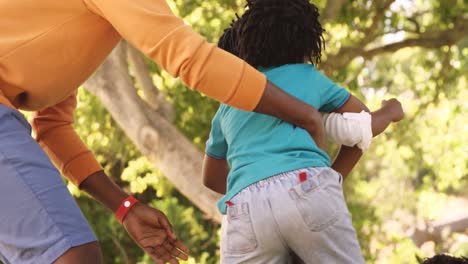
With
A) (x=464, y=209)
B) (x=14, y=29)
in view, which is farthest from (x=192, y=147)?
(x=464, y=209)

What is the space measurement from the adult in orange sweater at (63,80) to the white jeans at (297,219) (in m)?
0.17

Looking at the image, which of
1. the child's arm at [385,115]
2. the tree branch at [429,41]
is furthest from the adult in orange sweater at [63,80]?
the tree branch at [429,41]

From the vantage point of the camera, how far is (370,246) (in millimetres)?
10133

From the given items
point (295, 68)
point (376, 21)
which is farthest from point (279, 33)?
point (376, 21)

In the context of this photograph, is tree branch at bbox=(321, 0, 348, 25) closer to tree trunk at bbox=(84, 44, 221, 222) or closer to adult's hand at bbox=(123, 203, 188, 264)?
tree trunk at bbox=(84, 44, 221, 222)

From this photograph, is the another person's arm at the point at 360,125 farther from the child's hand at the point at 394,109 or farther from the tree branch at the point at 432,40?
the tree branch at the point at 432,40

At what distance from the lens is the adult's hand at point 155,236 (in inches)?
98.6

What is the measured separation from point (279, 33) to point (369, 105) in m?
6.84

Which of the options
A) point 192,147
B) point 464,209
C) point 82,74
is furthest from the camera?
point 464,209

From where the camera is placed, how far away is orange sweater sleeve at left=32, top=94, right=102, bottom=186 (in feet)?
8.80

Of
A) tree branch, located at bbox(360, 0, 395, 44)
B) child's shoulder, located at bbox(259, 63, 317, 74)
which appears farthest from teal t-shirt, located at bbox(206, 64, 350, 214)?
tree branch, located at bbox(360, 0, 395, 44)

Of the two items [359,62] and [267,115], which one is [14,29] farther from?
[359,62]

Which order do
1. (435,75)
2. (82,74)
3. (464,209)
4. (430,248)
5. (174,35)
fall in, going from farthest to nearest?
1. (464,209)
2. (430,248)
3. (435,75)
4. (82,74)
5. (174,35)

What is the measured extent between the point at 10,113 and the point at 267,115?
72 cm
